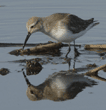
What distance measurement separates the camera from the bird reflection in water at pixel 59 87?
6.30 metres

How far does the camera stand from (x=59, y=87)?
675cm

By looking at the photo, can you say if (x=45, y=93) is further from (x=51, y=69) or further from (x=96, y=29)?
(x=96, y=29)

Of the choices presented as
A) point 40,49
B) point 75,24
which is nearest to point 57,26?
point 75,24

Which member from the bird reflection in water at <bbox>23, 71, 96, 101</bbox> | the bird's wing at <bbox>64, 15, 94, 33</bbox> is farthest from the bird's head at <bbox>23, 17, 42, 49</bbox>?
the bird reflection in water at <bbox>23, 71, 96, 101</bbox>

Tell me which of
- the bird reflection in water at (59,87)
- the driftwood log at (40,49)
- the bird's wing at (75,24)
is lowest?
the driftwood log at (40,49)

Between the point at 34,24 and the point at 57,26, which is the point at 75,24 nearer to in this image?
the point at 57,26

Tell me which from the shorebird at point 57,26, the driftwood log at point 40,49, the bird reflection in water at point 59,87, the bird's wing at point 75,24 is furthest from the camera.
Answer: the driftwood log at point 40,49

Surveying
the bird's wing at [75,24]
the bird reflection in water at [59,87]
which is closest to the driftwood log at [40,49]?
the bird's wing at [75,24]

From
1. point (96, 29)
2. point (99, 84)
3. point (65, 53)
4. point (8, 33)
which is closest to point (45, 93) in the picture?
point (99, 84)

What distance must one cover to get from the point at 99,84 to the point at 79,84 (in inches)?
19.4

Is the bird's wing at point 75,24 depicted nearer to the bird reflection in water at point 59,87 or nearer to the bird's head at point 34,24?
the bird's head at point 34,24

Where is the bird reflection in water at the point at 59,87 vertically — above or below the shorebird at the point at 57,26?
below

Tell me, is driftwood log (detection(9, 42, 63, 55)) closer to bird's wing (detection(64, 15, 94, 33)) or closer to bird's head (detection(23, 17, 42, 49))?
bird's head (detection(23, 17, 42, 49))

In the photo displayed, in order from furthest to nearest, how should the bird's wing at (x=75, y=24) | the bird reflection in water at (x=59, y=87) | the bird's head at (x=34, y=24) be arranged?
the bird's wing at (x=75, y=24) → the bird's head at (x=34, y=24) → the bird reflection in water at (x=59, y=87)
